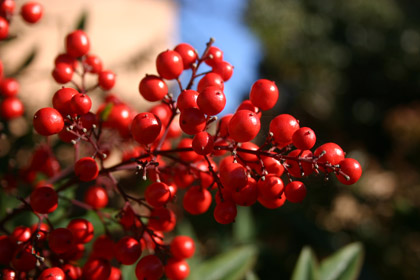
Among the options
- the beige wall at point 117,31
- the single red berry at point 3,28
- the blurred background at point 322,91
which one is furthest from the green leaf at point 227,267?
the beige wall at point 117,31

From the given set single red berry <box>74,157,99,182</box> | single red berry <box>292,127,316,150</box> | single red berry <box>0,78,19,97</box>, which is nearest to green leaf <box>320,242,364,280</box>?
single red berry <box>292,127,316,150</box>

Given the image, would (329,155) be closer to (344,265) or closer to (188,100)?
(188,100)

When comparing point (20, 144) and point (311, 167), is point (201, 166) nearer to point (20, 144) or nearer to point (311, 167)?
point (311, 167)

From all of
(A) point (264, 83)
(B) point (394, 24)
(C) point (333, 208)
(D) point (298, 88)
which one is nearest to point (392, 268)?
(C) point (333, 208)

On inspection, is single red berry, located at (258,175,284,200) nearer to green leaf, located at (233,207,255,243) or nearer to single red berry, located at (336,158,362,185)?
single red berry, located at (336,158,362,185)

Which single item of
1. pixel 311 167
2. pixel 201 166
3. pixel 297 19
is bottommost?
pixel 297 19

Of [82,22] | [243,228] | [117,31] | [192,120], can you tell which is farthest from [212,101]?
[117,31]

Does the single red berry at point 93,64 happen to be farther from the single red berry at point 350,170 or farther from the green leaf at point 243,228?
the green leaf at point 243,228
